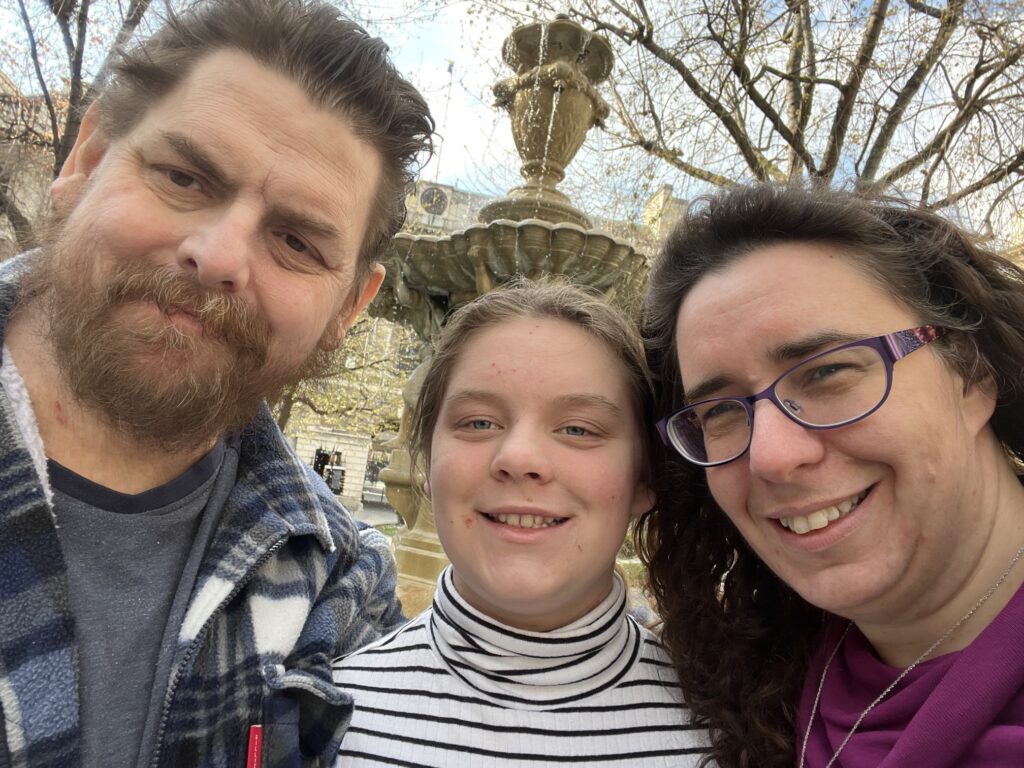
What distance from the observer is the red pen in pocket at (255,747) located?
1258mm

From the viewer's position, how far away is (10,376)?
1.26m

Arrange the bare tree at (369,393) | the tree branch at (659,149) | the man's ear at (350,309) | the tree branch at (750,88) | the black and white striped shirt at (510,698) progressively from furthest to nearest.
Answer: the bare tree at (369,393), the tree branch at (659,149), the tree branch at (750,88), the man's ear at (350,309), the black and white striped shirt at (510,698)

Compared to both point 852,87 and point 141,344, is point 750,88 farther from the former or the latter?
point 141,344

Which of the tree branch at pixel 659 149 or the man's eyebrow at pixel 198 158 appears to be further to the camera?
the tree branch at pixel 659 149

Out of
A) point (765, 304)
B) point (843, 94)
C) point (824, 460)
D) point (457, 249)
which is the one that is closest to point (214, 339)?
point (765, 304)

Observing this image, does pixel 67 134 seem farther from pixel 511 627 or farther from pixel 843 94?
pixel 843 94

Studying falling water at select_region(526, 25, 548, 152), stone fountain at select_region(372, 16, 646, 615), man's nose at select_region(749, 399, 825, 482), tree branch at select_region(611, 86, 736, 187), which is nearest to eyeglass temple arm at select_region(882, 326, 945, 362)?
man's nose at select_region(749, 399, 825, 482)

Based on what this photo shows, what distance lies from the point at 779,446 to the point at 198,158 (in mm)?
1310

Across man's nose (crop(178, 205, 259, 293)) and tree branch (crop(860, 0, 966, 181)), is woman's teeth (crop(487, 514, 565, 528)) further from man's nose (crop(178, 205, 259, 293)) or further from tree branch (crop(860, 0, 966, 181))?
tree branch (crop(860, 0, 966, 181))

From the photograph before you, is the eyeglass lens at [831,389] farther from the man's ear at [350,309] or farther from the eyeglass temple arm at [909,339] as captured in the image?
the man's ear at [350,309]

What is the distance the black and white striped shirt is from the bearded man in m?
0.13

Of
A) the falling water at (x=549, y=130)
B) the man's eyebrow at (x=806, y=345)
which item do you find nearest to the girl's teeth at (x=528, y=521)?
the man's eyebrow at (x=806, y=345)

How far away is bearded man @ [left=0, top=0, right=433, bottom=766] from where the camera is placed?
1.18m

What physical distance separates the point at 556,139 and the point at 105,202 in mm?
5638
